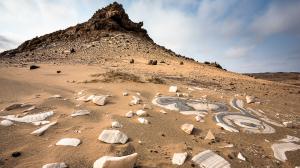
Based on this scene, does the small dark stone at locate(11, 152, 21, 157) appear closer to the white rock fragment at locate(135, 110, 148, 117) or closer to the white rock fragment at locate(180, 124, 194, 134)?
the white rock fragment at locate(135, 110, 148, 117)

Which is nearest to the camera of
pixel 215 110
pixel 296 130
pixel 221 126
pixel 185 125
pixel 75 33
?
pixel 185 125

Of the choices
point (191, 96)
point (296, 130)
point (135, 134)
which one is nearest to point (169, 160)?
point (135, 134)

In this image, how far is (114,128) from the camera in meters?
3.43

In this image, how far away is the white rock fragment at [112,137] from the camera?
3.01m

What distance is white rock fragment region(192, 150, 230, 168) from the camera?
2.75 meters

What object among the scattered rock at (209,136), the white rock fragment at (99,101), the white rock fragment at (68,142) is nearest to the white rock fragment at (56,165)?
the white rock fragment at (68,142)

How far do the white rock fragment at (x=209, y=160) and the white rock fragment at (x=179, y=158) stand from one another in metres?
0.11

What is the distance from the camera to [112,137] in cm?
306

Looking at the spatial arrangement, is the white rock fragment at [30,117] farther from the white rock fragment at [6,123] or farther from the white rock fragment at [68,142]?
the white rock fragment at [68,142]

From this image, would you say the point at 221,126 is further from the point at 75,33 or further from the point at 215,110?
the point at 75,33

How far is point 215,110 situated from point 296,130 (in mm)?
1306

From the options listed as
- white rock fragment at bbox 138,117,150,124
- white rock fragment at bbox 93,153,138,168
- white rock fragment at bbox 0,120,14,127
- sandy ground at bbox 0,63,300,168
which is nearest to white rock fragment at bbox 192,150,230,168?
sandy ground at bbox 0,63,300,168

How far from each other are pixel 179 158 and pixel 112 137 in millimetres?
792

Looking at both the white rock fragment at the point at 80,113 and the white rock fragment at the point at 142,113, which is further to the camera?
the white rock fragment at the point at 142,113
